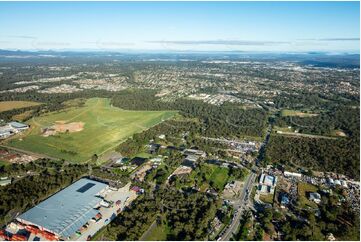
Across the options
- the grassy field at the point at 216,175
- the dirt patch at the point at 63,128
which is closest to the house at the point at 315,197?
the grassy field at the point at 216,175

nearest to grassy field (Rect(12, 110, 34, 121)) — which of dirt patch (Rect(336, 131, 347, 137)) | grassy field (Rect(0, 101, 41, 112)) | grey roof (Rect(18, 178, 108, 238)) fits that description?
grassy field (Rect(0, 101, 41, 112))

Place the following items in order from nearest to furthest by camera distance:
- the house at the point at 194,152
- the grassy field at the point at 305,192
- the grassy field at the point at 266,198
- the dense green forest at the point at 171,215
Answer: the dense green forest at the point at 171,215
the grassy field at the point at 305,192
the grassy field at the point at 266,198
the house at the point at 194,152

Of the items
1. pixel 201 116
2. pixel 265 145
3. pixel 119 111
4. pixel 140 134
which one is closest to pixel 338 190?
pixel 265 145

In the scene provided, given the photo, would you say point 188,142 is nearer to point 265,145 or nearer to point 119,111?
point 265,145

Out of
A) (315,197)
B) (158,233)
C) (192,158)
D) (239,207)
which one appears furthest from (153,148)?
(315,197)

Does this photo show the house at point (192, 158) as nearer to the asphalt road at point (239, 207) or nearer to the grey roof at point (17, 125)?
the asphalt road at point (239, 207)
